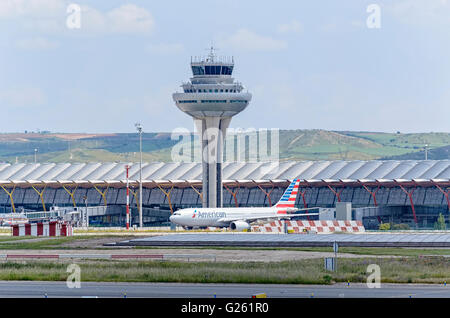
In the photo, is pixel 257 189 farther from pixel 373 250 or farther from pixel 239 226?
pixel 373 250

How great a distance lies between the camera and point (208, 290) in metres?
49.5

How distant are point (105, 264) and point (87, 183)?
110m

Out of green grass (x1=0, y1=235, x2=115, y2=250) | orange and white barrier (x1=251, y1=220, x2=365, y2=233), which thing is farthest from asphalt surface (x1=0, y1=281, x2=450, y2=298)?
orange and white barrier (x1=251, y1=220, x2=365, y2=233)

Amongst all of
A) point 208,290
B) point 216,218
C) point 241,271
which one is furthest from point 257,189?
point 208,290

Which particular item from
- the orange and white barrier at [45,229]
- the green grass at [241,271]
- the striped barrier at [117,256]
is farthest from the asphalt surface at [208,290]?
the orange and white barrier at [45,229]

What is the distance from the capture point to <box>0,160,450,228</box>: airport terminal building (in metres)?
150

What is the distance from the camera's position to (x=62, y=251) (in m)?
81.8

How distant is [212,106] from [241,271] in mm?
102530

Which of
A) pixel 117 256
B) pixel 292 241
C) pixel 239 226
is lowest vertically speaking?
pixel 239 226

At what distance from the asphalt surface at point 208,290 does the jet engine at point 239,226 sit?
220 ft

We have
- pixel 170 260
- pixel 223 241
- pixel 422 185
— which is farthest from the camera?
pixel 422 185

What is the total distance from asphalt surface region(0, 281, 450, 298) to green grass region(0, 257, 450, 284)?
66.2 inches
